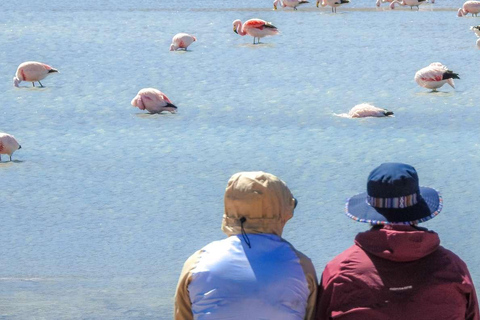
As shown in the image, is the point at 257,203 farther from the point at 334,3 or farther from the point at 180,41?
the point at 334,3

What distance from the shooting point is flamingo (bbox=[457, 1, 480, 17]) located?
1092 centimetres

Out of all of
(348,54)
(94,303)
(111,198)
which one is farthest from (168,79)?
(94,303)

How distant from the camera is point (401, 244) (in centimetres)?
217

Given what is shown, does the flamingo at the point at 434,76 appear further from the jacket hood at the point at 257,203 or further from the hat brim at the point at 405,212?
the jacket hood at the point at 257,203

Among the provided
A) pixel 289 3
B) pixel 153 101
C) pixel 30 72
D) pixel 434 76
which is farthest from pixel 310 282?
pixel 289 3

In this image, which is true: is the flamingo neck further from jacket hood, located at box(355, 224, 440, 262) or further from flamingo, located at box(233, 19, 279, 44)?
jacket hood, located at box(355, 224, 440, 262)

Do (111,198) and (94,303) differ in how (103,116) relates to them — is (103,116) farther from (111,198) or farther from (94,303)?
(94,303)

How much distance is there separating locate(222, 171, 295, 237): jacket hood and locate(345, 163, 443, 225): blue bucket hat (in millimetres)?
193

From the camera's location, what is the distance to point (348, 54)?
27.8 feet

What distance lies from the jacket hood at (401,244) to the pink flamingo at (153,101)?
475cm

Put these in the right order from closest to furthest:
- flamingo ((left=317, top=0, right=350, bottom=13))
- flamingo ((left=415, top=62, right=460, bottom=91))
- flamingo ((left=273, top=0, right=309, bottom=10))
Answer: flamingo ((left=415, top=62, right=460, bottom=91)), flamingo ((left=317, top=0, right=350, bottom=13)), flamingo ((left=273, top=0, right=309, bottom=10))

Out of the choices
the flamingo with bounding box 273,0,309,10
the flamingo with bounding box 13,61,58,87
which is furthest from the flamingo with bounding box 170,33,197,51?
the flamingo with bounding box 273,0,309,10

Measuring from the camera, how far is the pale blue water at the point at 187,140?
169 inches

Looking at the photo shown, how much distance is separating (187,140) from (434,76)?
2128 mm
